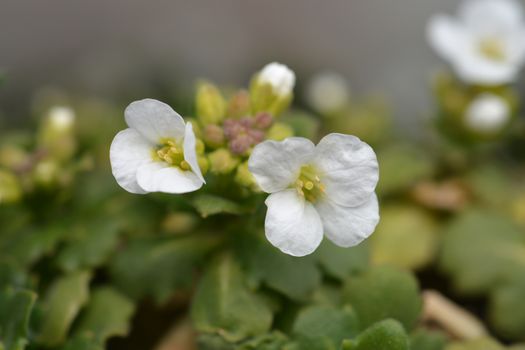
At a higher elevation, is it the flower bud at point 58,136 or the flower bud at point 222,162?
the flower bud at point 222,162

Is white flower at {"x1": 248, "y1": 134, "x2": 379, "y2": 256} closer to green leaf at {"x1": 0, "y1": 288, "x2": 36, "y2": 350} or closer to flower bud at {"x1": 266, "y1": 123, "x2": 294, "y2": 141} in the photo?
flower bud at {"x1": 266, "y1": 123, "x2": 294, "y2": 141}

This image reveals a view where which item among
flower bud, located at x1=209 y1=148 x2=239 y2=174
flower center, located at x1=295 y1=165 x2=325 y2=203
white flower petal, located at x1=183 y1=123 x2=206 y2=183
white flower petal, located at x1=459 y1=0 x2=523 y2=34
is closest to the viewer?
white flower petal, located at x1=183 y1=123 x2=206 y2=183

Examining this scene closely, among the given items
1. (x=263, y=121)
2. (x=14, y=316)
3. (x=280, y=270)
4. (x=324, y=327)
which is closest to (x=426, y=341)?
(x=324, y=327)

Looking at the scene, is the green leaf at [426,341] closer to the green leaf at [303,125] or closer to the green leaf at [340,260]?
the green leaf at [340,260]

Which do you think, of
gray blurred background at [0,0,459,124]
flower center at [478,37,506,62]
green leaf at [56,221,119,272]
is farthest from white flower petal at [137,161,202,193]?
gray blurred background at [0,0,459,124]

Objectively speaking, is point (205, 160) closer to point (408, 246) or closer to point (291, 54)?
point (408, 246)

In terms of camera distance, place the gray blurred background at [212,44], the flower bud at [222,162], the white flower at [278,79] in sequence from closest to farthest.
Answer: the flower bud at [222,162] → the white flower at [278,79] → the gray blurred background at [212,44]

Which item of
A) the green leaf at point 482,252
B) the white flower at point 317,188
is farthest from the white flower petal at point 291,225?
the green leaf at point 482,252
